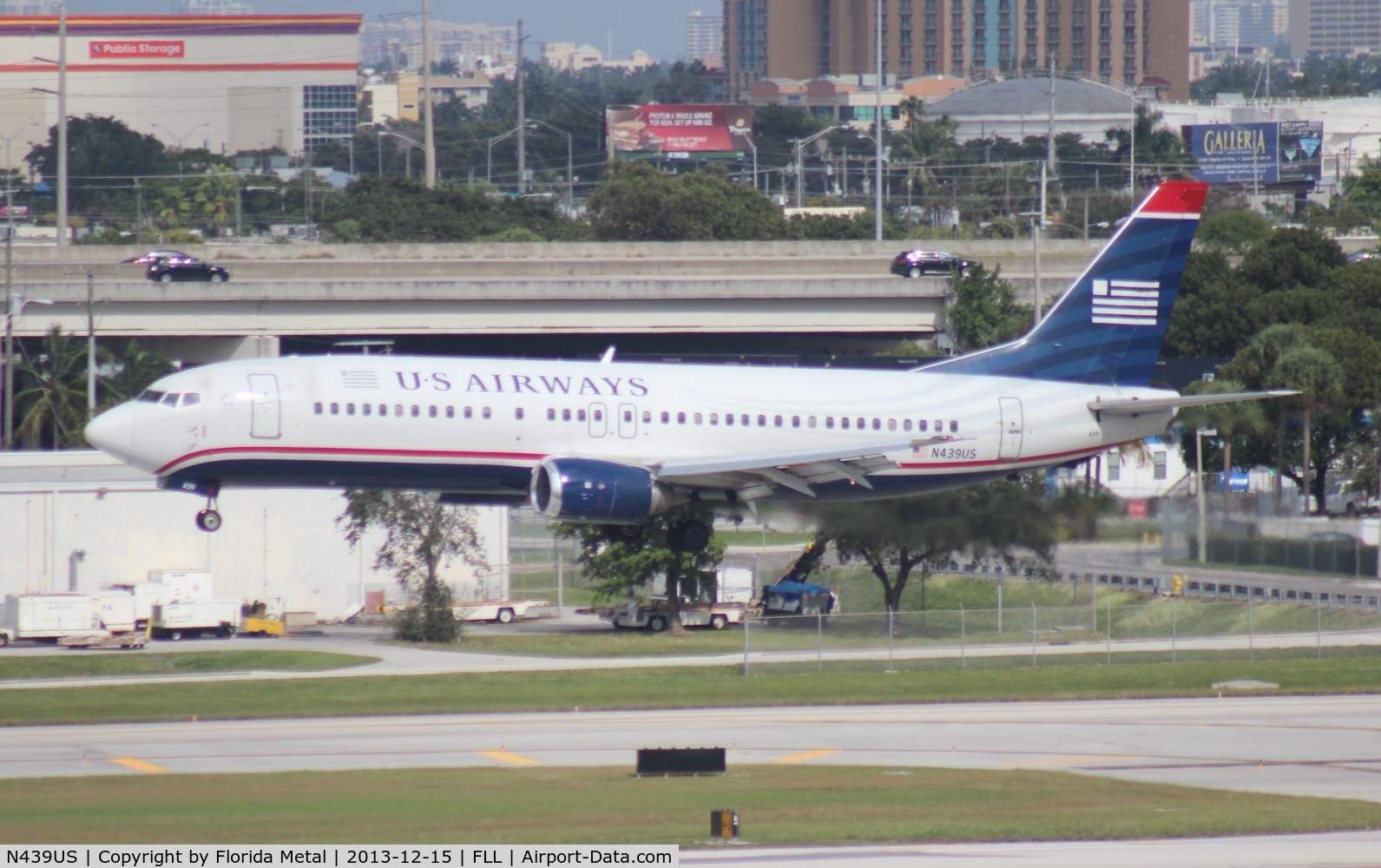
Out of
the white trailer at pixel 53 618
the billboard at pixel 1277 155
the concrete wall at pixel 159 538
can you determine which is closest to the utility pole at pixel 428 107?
the concrete wall at pixel 159 538

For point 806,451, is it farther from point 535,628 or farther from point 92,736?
point 535,628

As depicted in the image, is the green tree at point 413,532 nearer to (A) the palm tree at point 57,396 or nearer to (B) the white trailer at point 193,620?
(B) the white trailer at point 193,620

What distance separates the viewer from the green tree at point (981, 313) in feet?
303

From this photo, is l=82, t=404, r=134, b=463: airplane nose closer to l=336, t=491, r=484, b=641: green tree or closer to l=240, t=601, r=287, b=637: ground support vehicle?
l=336, t=491, r=484, b=641: green tree

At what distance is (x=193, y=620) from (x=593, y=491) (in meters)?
27.8

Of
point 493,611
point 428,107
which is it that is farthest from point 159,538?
point 428,107

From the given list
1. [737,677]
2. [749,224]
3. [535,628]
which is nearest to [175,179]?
[749,224]

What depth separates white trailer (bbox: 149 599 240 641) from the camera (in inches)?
2539

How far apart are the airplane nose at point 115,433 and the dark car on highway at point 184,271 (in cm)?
5283

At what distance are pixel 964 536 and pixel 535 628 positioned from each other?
82.2 feet

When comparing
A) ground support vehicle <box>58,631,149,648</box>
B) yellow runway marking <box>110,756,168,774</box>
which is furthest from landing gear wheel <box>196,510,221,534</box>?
ground support vehicle <box>58,631,149,648</box>

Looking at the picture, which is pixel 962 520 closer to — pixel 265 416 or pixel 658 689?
pixel 658 689

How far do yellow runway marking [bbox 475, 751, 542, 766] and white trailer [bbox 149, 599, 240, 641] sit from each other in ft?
96.0

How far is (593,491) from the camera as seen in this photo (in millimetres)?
42906
